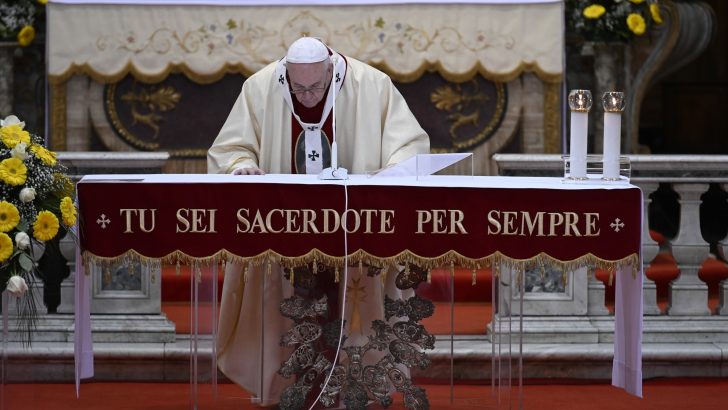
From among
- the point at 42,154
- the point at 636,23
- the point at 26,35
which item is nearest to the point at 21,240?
the point at 42,154

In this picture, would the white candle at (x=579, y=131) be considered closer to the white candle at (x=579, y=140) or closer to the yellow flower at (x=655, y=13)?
the white candle at (x=579, y=140)

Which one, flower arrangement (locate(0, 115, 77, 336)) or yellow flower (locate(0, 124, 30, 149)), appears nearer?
flower arrangement (locate(0, 115, 77, 336))

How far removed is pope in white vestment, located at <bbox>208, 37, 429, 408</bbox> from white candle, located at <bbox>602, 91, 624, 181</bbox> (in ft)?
3.07

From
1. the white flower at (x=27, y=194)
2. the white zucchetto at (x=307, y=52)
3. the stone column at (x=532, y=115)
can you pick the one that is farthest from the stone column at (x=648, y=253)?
the white flower at (x=27, y=194)

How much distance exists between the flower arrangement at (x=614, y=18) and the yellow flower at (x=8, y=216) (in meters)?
4.67

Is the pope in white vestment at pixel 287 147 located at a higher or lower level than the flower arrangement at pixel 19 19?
lower

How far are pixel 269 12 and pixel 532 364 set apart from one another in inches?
124

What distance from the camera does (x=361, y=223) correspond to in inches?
212

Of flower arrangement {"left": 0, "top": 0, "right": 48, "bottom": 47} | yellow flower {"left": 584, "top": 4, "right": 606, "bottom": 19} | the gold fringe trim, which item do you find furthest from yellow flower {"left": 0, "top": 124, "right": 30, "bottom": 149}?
yellow flower {"left": 584, "top": 4, "right": 606, "bottom": 19}

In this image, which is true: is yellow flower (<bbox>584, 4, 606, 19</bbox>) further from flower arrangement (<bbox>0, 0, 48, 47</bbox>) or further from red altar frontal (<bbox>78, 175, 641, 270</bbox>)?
red altar frontal (<bbox>78, 175, 641, 270</bbox>)

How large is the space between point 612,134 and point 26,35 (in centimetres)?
461

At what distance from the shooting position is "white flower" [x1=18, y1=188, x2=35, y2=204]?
5.34 metres

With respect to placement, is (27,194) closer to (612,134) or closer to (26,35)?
(612,134)

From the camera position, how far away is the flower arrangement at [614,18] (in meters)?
8.88
